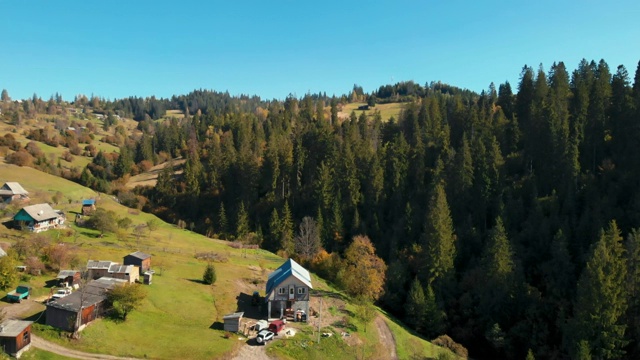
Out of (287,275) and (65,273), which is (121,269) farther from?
(287,275)

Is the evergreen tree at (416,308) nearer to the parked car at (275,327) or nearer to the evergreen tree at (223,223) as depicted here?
the parked car at (275,327)

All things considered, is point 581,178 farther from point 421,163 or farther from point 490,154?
point 421,163

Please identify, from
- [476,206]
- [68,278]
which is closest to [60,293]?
[68,278]

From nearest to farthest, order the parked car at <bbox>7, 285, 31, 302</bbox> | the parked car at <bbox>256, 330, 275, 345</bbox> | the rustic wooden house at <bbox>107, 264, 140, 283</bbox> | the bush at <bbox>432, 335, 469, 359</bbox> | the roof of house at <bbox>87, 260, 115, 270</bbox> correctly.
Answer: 1. the parked car at <bbox>256, 330, 275, 345</bbox>
2. the parked car at <bbox>7, 285, 31, 302</bbox>
3. the rustic wooden house at <bbox>107, 264, 140, 283</bbox>
4. the roof of house at <bbox>87, 260, 115, 270</bbox>
5. the bush at <bbox>432, 335, 469, 359</bbox>

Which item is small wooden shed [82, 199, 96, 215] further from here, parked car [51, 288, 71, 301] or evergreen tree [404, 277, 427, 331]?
evergreen tree [404, 277, 427, 331]

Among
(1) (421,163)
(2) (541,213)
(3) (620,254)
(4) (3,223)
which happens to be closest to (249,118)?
(1) (421,163)

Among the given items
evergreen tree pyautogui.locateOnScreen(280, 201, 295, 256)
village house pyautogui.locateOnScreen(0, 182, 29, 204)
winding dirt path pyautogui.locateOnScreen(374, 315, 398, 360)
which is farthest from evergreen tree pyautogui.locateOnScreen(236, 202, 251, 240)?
winding dirt path pyautogui.locateOnScreen(374, 315, 398, 360)
